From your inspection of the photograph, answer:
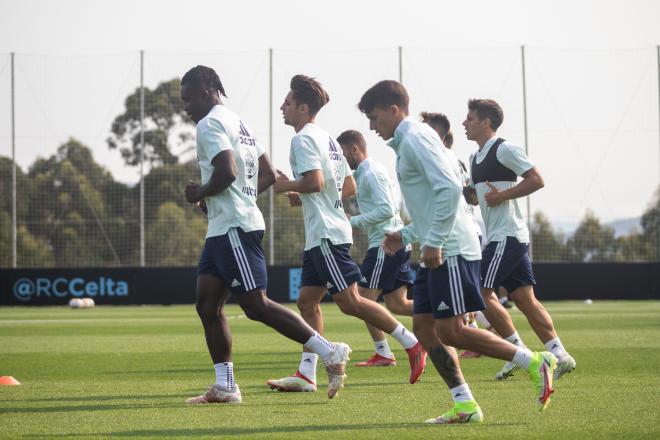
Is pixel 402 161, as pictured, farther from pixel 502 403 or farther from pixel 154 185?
pixel 154 185

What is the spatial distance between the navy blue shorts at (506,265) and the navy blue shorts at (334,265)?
1.43 meters

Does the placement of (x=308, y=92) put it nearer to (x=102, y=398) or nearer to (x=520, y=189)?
(x=520, y=189)

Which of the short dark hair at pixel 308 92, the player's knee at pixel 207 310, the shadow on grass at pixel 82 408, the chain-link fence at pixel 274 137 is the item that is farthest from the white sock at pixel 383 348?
the chain-link fence at pixel 274 137

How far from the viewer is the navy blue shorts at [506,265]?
984cm

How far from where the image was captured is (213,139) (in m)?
7.77

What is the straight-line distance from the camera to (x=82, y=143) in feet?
120

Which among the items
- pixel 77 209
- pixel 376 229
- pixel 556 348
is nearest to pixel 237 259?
pixel 556 348

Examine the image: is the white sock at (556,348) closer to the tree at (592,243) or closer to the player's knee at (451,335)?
the player's knee at (451,335)

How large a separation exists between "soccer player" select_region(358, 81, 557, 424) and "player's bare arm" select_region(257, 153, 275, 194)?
1665mm

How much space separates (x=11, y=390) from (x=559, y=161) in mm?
27733

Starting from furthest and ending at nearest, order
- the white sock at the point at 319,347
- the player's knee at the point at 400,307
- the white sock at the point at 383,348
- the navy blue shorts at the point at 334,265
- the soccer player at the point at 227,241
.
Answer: the player's knee at the point at 400,307, the white sock at the point at 383,348, the navy blue shorts at the point at 334,265, the white sock at the point at 319,347, the soccer player at the point at 227,241

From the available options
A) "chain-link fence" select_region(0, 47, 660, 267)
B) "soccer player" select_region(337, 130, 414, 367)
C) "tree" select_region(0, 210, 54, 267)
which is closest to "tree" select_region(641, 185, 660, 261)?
"chain-link fence" select_region(0, 47, 660, 267)

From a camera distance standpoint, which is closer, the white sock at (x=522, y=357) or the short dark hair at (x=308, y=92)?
the white sock at (x=522, y=357)

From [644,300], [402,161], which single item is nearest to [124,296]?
[644,300]
